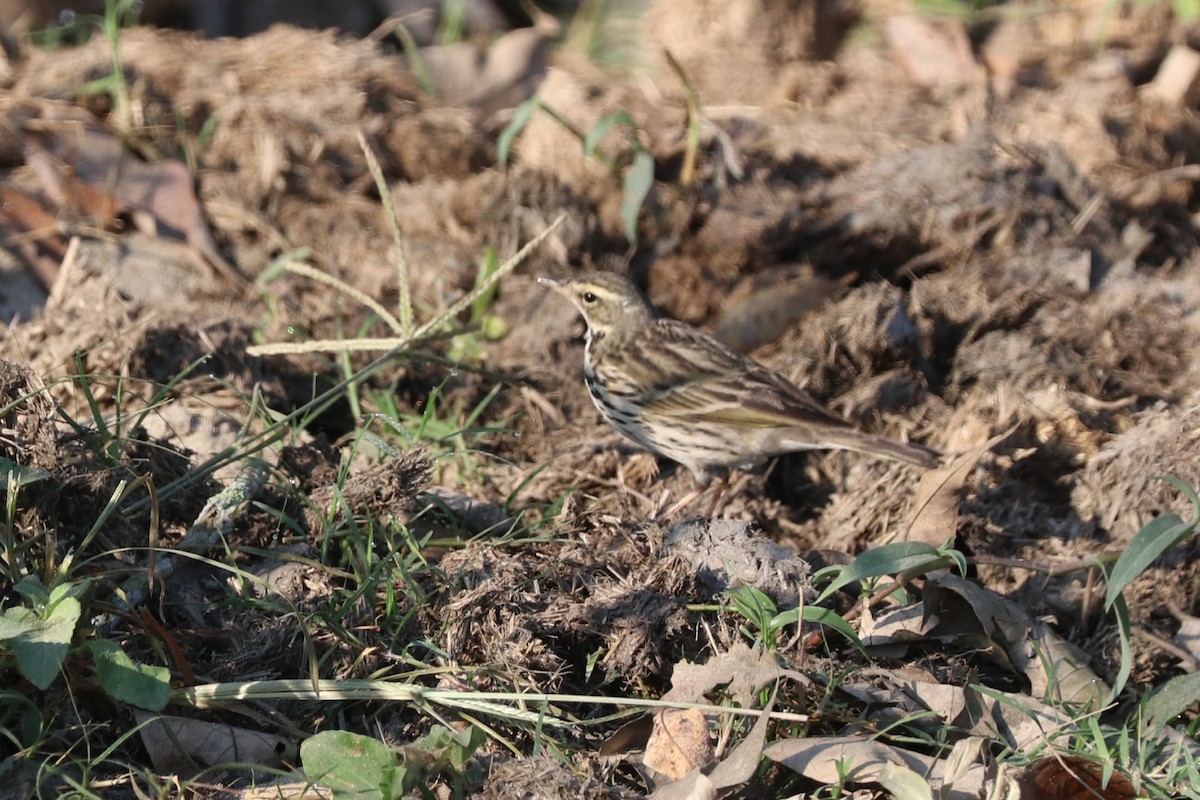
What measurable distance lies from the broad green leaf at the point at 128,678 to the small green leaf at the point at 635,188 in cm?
360

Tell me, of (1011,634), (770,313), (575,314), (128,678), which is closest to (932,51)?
(770,313)

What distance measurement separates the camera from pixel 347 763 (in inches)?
139

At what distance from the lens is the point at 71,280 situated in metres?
5.71

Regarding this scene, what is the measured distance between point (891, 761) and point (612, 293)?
2923 mm

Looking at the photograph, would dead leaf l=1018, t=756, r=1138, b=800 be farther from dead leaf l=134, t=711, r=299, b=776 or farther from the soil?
dead leaf l=134, t=711, r=299, b=776

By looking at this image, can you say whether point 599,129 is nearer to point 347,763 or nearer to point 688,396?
point 688,396

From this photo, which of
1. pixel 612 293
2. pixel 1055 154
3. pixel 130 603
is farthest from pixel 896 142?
pixel 130 603

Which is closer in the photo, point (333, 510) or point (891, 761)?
point (891, 761)

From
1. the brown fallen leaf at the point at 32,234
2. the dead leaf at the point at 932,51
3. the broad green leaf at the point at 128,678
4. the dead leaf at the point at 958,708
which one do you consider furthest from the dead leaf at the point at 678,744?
the dead leaf at the point at 932,51

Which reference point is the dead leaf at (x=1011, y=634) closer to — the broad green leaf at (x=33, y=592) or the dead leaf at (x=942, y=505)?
the dead leaf at (x=942, y=505)

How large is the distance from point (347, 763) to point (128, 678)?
644mm

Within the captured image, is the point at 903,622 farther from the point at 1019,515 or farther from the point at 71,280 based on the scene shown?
the point at 71,280

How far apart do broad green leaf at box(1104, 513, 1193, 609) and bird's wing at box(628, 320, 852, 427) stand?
5.23ft

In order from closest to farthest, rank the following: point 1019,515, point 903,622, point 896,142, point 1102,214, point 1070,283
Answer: point 903,622
point 1019,515
point 1070,283
point 1102,214
point 896,142
